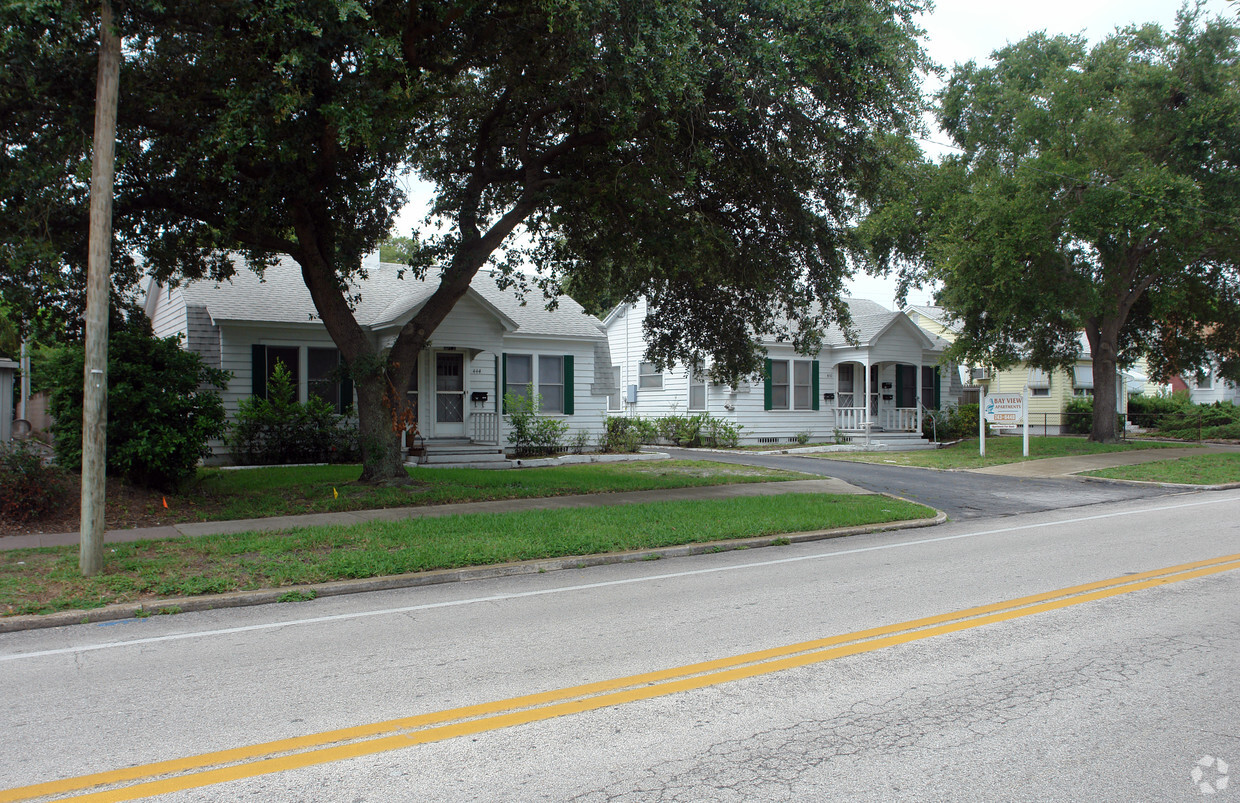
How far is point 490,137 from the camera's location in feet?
48.8

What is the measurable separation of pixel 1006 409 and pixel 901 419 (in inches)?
305

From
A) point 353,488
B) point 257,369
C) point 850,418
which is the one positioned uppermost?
point 257,369

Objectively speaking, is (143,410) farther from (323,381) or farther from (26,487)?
(323,381)

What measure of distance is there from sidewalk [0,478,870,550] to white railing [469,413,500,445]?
751 cm

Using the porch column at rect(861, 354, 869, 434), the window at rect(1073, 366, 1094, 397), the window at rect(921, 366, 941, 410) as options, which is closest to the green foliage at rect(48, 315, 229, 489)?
the porch column at rect(861, 354, 869, 434)

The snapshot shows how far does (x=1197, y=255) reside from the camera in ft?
75.3

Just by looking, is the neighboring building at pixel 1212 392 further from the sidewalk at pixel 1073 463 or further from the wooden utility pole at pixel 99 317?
the wooden utility pole at pixel 99 317

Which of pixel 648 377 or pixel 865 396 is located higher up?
pixel 648 377

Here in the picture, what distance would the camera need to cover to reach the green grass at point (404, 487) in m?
12.4

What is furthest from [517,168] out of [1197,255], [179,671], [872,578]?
[1197,255]

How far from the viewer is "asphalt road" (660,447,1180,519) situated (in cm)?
1448

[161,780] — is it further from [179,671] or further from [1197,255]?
[1197,255]

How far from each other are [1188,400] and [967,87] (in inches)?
959

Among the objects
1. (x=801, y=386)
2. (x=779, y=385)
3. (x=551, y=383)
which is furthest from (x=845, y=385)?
(x=551, y=383)
